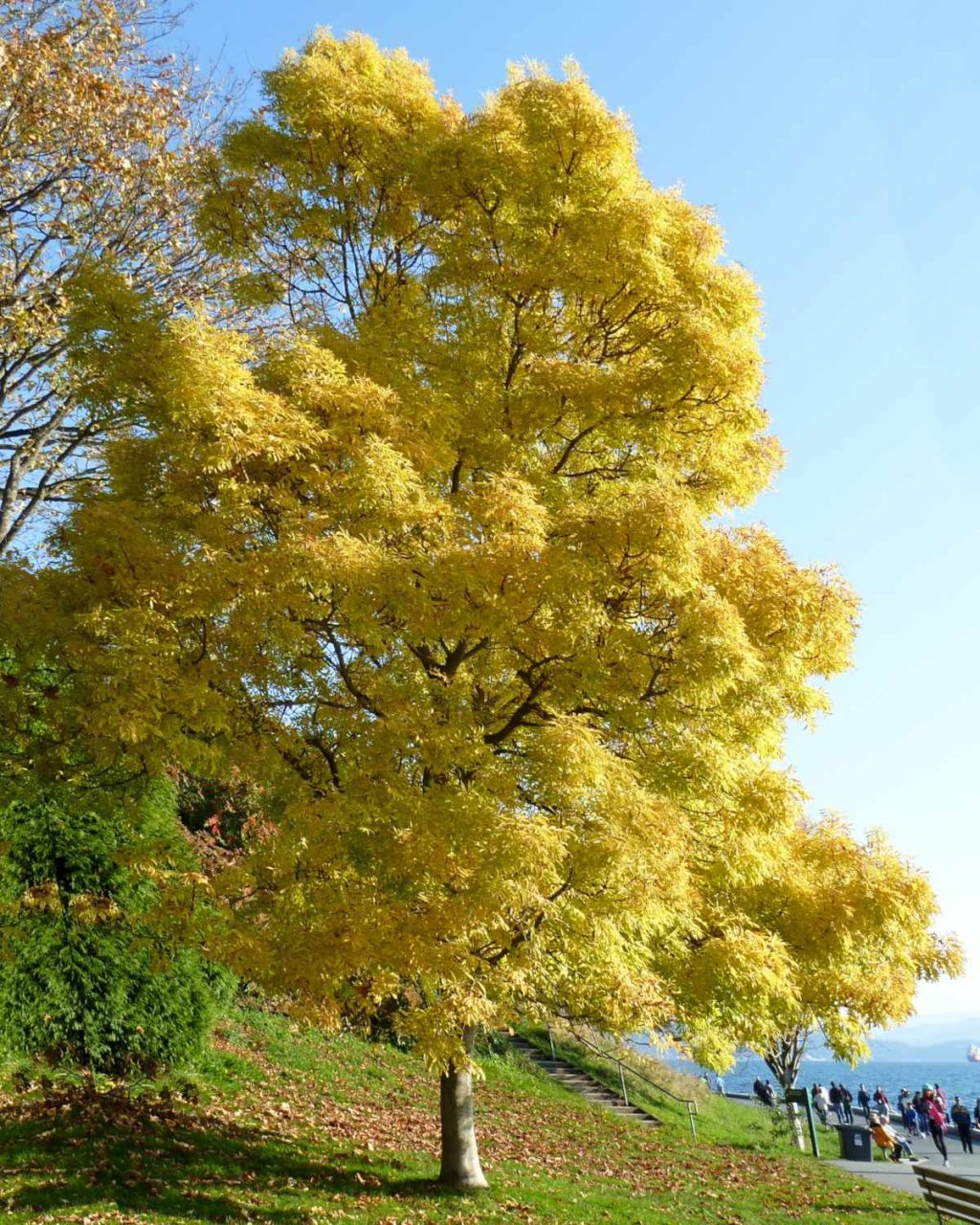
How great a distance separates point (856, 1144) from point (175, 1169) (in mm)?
14838

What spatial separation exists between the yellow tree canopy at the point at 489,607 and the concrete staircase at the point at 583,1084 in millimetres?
12033

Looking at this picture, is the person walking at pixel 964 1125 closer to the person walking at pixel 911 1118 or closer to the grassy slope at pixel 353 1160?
the person walking at pixel 911 1118

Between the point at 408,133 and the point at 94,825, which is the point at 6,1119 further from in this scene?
the point at 408,133

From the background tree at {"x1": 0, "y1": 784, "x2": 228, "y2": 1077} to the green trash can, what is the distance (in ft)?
43.3

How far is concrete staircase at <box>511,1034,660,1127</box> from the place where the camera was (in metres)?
19.5

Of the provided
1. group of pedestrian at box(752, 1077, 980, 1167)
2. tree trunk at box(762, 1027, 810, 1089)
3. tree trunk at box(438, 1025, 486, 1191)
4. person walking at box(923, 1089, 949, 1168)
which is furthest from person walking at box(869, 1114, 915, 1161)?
tree trunk at box(438, 1025, 486, 1191)

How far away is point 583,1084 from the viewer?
20.8m

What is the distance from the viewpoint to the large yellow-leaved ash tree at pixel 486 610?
23.8 ft

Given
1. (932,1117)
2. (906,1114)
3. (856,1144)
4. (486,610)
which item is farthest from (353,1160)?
(906,1114)

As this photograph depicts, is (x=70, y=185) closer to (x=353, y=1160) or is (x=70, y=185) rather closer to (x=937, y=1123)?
(x=353, y=1160)

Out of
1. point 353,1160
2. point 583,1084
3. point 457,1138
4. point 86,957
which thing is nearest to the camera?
point 457,1138

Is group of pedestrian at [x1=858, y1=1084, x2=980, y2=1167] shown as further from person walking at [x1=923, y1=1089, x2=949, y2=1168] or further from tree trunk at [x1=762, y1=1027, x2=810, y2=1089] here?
tree trunk at [x1=762, y1=1027, x2=810, y2=1089]

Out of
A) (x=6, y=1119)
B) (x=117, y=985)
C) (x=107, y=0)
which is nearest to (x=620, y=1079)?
(x=117, y=985)


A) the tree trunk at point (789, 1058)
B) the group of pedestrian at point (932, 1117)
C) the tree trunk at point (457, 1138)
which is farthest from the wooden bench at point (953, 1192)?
the tree trunk at point (789, 1058)
